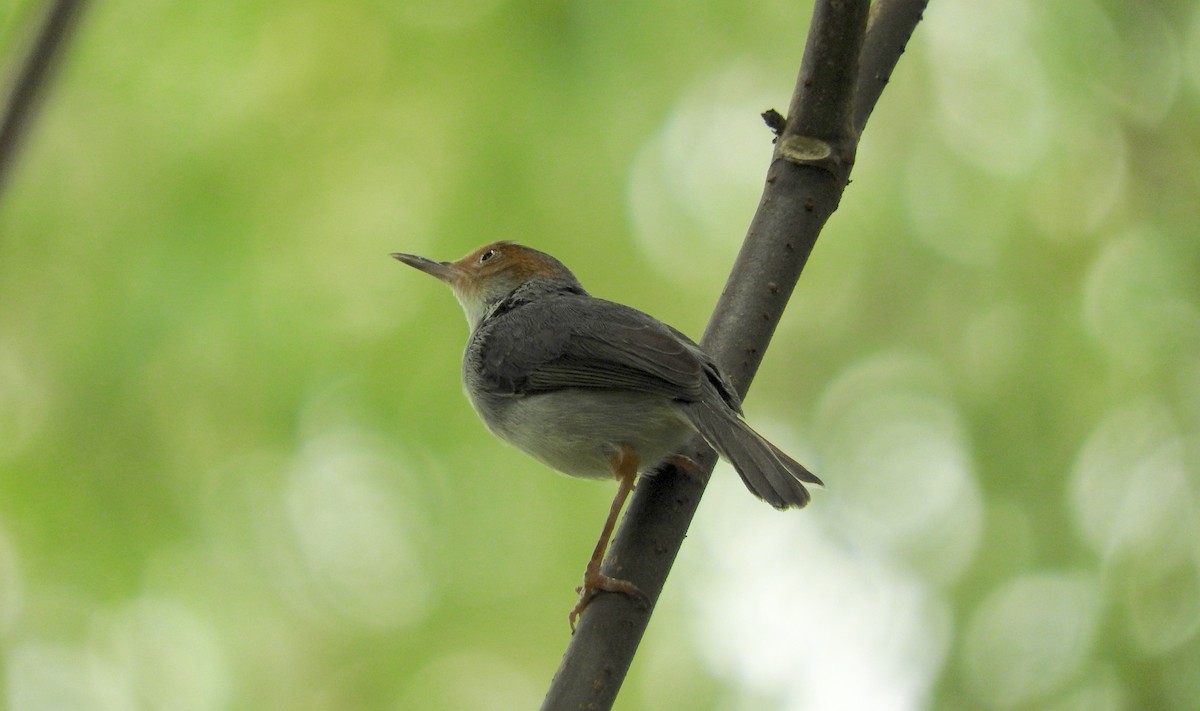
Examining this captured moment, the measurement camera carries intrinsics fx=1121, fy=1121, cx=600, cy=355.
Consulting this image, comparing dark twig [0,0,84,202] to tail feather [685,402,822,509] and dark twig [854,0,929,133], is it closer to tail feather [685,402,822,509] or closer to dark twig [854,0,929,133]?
tail feather [685,402,822,509]

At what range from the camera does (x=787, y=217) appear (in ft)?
11.0

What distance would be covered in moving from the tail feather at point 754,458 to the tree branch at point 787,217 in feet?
0.44

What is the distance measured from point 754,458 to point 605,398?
2.31 ft

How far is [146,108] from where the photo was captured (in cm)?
620

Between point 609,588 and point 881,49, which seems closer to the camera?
point 609,588

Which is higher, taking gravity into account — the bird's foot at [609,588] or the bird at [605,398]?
the bird at [605,398]

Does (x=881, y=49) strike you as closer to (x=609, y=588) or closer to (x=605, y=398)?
(x=605, y=398)

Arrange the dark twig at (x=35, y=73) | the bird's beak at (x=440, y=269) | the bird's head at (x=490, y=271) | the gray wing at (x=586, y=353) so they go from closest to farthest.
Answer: the dark twig at (x=35, y=73) → the gray wing at (x=586, y=353) → the bird's head at (x=490, y=271) → the bird's beak at (x=440, y=269)

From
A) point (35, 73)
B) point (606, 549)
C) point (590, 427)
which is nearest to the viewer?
point (35, 73)

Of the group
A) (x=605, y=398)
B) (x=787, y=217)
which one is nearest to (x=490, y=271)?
(x=605, y=398)

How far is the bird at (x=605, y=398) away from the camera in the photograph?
3.35 m

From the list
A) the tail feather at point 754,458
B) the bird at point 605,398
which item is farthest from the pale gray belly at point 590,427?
the tail feather at point 754,458

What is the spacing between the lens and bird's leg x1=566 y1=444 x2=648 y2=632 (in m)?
2.89

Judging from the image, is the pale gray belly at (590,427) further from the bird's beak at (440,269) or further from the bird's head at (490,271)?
the bird's beak at (440,269)
